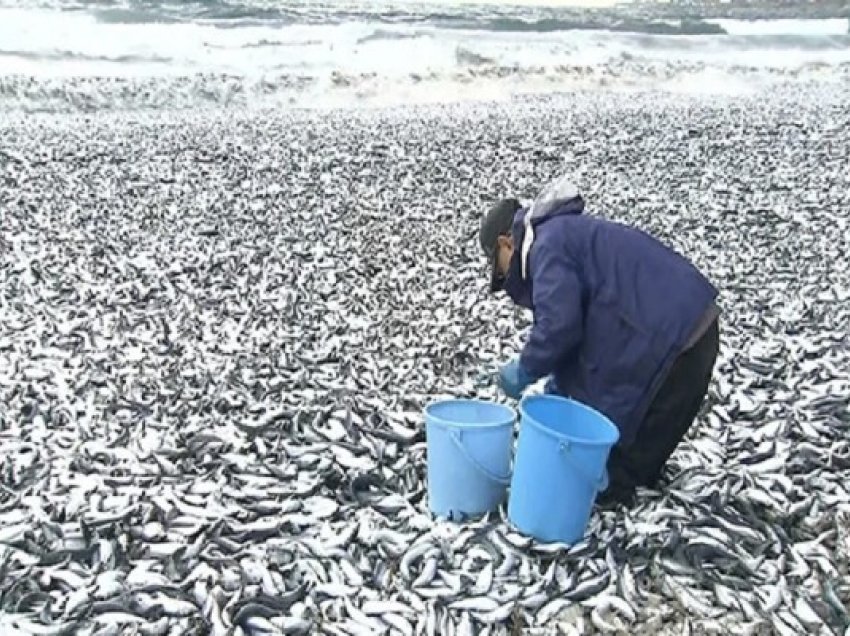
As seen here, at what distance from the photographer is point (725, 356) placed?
6.02 m

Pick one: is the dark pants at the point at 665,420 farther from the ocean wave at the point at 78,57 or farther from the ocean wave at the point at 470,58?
the ocean wave at the point at 470,58

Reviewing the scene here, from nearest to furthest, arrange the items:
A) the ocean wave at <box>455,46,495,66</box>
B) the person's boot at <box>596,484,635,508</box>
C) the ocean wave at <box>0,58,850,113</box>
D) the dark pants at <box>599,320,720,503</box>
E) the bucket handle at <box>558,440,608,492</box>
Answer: the bucket handle at <box>558,440,608,492</box> → the dark pants at <box>599,320,720,503</box> → the person's boot at <box>596,484,635,508</box> → the ocean wave at <box>0,58,850,113</box> → the ocean wave at <box>455,46,495,66</box>

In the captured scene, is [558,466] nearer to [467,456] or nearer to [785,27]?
[467,456]

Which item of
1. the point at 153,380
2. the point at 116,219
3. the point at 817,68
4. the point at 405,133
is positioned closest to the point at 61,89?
the point at 405,133

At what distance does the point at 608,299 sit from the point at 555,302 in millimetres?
223

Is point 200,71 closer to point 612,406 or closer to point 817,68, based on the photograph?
point 817,68

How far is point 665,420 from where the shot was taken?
12.6 ft

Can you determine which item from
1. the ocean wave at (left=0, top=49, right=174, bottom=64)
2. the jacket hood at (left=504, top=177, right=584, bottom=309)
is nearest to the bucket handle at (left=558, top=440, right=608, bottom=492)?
the jacket hood at (left=504, top=177, right=584, bottom=309)

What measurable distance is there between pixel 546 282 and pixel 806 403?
91.4 inches

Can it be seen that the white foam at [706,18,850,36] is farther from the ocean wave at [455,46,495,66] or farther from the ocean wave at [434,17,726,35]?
the ocean wave at [455,46,495,66]

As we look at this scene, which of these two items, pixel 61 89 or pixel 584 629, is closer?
pixel 584 629

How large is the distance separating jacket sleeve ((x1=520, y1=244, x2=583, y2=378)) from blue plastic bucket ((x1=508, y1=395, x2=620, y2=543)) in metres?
0.27

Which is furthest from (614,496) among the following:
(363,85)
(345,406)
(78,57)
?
(78,57)

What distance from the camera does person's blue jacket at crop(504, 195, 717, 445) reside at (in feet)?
11.9
